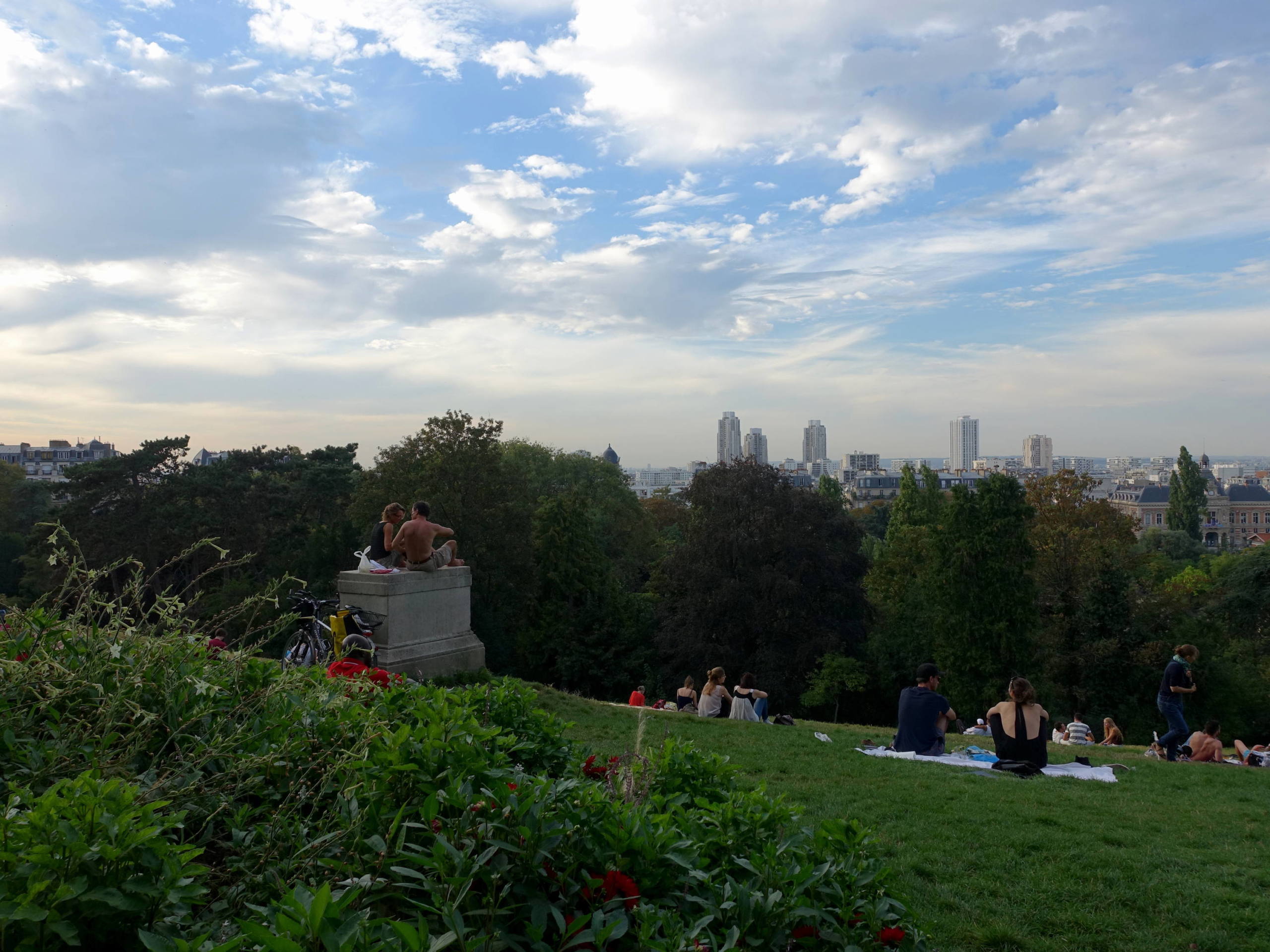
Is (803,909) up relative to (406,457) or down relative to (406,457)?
down

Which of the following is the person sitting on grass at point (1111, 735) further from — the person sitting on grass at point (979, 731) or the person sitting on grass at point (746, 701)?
the person sitting on grass at point (746, 701)

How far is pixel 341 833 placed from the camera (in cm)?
224

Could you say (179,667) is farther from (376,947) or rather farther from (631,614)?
(631,614)

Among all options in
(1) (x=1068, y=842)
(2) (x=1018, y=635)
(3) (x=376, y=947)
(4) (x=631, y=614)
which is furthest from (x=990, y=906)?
(4) (x=631, y=614)

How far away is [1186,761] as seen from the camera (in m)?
11.2

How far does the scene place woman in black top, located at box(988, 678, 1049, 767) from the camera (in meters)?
9.06

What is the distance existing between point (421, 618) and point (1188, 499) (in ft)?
288

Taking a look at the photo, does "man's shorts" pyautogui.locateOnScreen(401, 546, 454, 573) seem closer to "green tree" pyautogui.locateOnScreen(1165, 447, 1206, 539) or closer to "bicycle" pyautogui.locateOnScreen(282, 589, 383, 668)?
"bicycle" pyautogui.locateOnScreen(282, 589, 383, 668)

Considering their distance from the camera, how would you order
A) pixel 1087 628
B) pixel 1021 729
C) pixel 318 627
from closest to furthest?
1. pixel 1021 729
2. pixel 318 627
3. pixel 1087 628

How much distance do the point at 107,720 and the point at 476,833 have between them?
132 centimetres

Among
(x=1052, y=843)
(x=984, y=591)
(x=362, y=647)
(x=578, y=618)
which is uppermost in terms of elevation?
(x=362, y=647)

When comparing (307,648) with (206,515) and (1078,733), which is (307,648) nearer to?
(1078,733)

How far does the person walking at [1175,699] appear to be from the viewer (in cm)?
1204

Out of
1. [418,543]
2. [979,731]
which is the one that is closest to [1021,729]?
[979,731]
